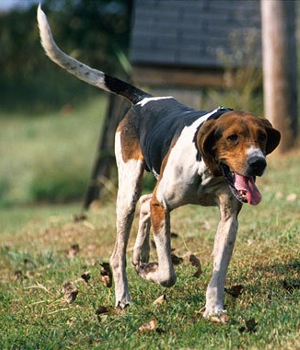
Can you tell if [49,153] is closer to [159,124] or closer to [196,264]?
[196,264]

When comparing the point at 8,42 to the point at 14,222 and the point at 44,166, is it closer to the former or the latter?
the point at 44,166

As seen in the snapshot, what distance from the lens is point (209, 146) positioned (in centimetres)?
412

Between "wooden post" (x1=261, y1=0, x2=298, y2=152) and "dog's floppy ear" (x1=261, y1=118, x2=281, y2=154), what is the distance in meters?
6.72

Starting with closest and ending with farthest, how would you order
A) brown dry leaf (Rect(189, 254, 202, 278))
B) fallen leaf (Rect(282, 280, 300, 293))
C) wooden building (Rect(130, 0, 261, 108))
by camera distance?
1. fallen leaf (Rect(282, 280, 300, 293))
2. brown dry leaf (Rect(189, 254, 202, 278))
3. wooden building (Rect(130, 0, 261, 108))

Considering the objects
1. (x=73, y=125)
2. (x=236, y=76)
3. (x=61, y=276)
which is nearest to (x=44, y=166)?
(x=73, y=125)

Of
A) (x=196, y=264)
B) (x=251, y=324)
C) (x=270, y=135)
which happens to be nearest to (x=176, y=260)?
(x=196, y=264)

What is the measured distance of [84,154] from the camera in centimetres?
1939

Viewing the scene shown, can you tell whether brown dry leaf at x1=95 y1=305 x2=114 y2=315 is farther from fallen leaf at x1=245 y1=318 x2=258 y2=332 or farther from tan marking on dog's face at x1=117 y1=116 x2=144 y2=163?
tan marking on dog's face at x1=117 y1=116 x2=144 y2=163

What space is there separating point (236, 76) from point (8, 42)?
1329cm

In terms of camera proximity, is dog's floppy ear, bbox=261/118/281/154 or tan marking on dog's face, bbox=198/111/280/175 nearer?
tan marking on dog's face, bbox=198/111/280/175

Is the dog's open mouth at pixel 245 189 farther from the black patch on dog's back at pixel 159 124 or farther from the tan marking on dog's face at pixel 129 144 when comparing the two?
the tan marking on dog's face at pixel 129 144

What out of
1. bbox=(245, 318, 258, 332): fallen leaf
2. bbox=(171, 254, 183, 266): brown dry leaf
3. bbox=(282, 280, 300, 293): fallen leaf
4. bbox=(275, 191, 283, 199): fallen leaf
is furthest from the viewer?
bbox=(275, 191, 283, 199): fallen leaf

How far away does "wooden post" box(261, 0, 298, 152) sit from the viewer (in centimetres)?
1084

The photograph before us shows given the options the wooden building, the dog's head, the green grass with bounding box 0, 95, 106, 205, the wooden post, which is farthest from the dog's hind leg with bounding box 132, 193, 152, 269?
the green grass with bounding box 0, 95, 106, 205
